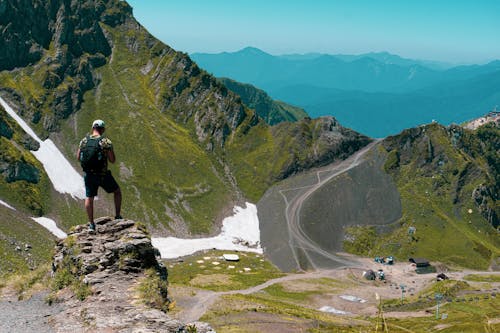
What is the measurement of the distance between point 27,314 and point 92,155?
28.5 feet

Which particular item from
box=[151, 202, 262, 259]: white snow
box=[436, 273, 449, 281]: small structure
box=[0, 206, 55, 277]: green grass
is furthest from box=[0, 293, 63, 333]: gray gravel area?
box=[436, 273, 449, 281]: small structure

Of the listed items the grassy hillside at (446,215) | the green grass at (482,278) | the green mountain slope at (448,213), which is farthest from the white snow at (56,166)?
the green grass at (482,278)

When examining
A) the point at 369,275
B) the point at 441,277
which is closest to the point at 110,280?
the point at 369,275

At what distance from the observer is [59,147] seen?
175500mm

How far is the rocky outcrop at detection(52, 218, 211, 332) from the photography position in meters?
18.7

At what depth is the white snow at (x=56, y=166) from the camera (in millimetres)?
155250

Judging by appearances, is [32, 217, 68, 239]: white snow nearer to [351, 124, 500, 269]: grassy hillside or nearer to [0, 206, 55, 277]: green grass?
[0, 206, 55, 277]: green grass

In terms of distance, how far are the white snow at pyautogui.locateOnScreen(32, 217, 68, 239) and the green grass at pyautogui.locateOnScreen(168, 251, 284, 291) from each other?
3624 cm

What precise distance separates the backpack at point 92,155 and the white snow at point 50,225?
397 feet

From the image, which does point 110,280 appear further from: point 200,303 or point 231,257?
point 231,257

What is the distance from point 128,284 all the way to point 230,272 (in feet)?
355

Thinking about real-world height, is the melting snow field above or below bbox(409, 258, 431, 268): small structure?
above

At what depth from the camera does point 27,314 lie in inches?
822

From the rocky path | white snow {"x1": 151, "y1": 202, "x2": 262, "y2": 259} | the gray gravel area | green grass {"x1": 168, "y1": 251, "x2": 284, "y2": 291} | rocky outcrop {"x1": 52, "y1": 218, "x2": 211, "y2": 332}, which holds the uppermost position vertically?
rocky outcrop {"x1": 52, "y1": 218, "x2": 211, "y2": 332}
